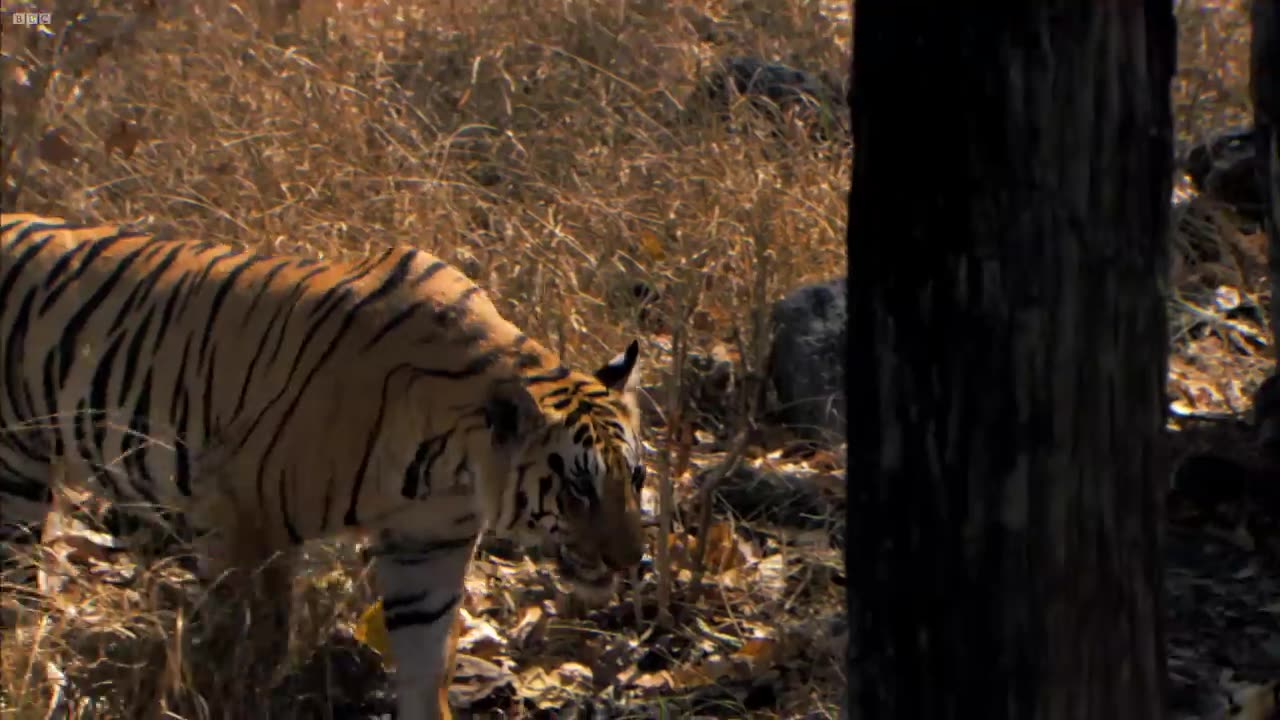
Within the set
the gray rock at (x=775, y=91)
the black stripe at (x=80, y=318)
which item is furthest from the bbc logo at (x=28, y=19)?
the gray rock at (x=775, y=91)

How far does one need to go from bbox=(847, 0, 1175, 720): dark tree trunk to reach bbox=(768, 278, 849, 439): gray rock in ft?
10.4

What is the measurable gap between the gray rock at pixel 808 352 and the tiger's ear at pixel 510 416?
1973 mm

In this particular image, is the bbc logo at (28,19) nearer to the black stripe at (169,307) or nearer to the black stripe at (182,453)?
the black stripe at (169,307)

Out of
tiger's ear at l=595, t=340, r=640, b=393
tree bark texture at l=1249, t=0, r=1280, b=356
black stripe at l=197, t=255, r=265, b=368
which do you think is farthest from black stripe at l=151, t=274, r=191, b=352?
tree bark texture at l=1249, t=0, r=1280, b=356

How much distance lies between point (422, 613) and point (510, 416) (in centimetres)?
60

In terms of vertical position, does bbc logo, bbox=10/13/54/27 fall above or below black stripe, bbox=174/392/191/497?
above

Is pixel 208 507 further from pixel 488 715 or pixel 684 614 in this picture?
pixel 684 614

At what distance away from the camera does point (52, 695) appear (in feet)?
12.7

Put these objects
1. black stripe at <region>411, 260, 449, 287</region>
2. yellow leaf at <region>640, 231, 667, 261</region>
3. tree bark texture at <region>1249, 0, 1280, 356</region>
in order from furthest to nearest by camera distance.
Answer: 1. yellow leaf at <region>640, 231, 667, 261</region>
2. tree bark texture at <region>1249, 0, 1280, 356</region>
3. black stripe at <region>411, 260, 449, 287</region>

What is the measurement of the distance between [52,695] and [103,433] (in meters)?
0.79

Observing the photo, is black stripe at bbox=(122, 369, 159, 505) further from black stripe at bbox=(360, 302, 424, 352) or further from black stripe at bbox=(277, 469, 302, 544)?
black stripe at bbox=(360, 302, 424, 352)

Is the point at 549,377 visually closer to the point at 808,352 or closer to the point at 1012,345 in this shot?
the point at 1012,345

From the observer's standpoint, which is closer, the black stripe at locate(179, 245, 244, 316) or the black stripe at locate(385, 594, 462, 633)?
the black stripe at locate(385, 594, 462, 633)

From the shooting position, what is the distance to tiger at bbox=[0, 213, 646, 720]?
3.95 meters
